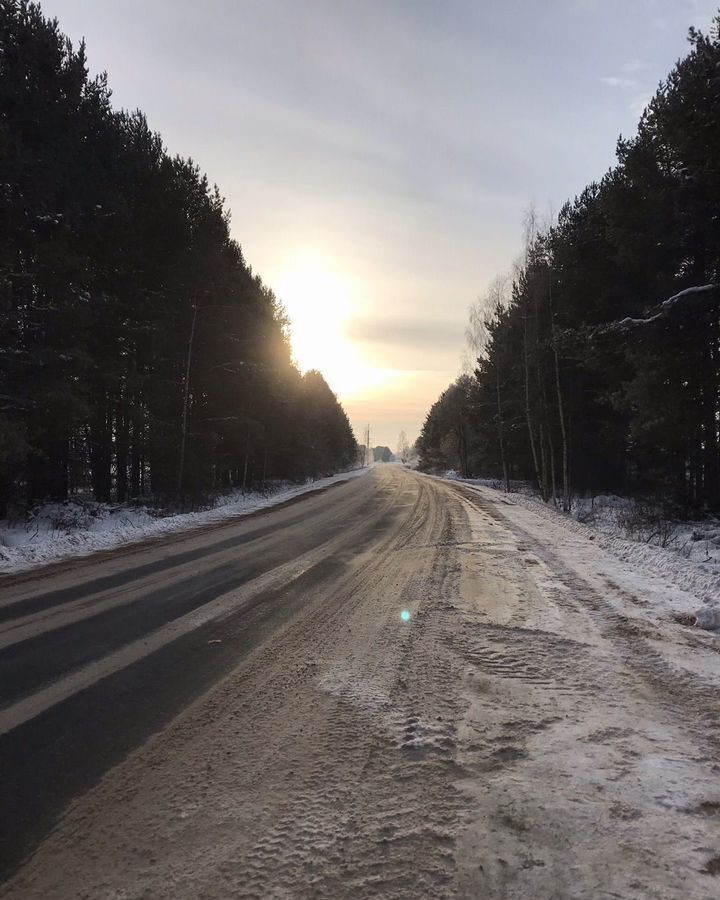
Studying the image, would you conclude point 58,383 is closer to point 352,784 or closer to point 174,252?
point 174,252

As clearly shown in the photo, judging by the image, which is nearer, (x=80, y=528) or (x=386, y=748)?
(x=386, y=748)

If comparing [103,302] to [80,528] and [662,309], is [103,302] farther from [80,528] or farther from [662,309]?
[662,309]

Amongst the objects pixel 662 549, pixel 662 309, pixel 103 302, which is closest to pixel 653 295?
pixel 662 309

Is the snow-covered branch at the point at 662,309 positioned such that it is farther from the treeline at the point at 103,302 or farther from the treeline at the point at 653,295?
the treeline at the point at 103,302

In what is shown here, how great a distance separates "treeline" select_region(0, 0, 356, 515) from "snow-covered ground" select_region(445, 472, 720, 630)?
10.7 meters

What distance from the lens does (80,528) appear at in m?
12.7

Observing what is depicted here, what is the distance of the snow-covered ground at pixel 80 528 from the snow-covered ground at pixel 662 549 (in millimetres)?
8610

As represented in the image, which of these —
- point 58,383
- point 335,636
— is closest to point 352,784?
point 335,636

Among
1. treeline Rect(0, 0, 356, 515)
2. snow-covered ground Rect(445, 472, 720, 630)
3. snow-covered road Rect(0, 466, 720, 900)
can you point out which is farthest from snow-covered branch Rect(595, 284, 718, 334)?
treeline Rect(0, 0, 356, 515)

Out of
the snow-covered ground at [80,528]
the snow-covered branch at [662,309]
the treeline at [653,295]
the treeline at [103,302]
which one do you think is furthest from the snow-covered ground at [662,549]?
the treeline at [103,302]

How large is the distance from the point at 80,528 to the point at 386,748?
1136 centimetres

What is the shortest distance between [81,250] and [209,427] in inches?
343

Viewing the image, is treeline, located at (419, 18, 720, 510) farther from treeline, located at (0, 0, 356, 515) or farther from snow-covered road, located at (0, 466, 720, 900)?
treeline, located at (0, 0, 356, 515)

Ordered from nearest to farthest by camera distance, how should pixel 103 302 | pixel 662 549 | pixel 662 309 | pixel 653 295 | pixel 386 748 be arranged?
pixel 386 748 < pixel 662 549 < pixel 662 309 < pixel 103 302 < pixel 653 295
